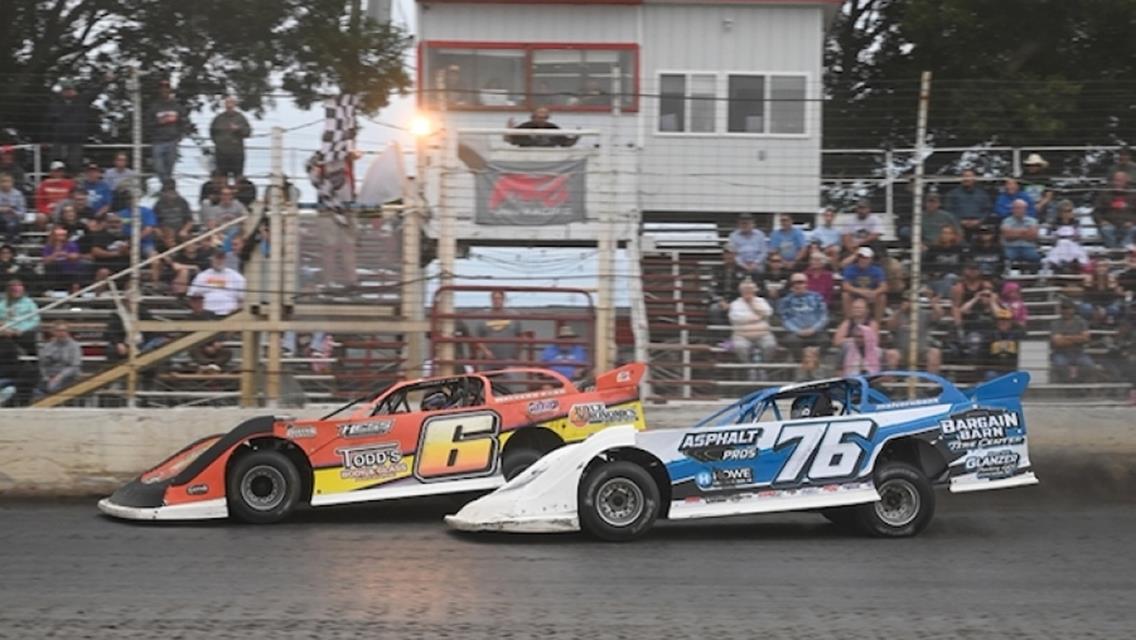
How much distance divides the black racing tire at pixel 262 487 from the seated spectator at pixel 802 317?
4.62 metres

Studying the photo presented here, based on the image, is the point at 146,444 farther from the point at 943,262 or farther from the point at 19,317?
the point at 943,262

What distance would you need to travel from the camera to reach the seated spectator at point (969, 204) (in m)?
12.8

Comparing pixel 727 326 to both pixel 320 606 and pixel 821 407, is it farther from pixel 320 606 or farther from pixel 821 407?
pixel 320 606

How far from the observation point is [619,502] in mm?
9305

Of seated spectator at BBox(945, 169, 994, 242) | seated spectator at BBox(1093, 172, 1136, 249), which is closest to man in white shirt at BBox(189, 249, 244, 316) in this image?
seated spectator at BBox(945, 169, 994, 242)

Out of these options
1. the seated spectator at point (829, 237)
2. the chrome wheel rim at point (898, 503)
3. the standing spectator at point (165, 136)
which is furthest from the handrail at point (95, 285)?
the chrome wheel rim at point (898, 503)

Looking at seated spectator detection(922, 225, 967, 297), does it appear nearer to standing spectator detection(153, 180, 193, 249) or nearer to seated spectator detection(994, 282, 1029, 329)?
seated spectator detection(994, 282, 1029, 329)

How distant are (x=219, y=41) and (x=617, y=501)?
18928mm

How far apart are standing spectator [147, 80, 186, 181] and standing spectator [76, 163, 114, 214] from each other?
1.67 feet

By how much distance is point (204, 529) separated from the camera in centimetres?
996

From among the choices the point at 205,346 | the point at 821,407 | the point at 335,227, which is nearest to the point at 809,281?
the point at 821,407

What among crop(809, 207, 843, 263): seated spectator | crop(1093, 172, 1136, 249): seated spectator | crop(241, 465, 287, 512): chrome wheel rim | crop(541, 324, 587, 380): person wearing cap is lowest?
crop(241, 465, 287, 512): chrome wheel rim

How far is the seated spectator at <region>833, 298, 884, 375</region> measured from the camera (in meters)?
12.4

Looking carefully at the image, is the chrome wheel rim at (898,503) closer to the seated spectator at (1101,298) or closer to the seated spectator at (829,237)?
the seated spectator at (829,237)
